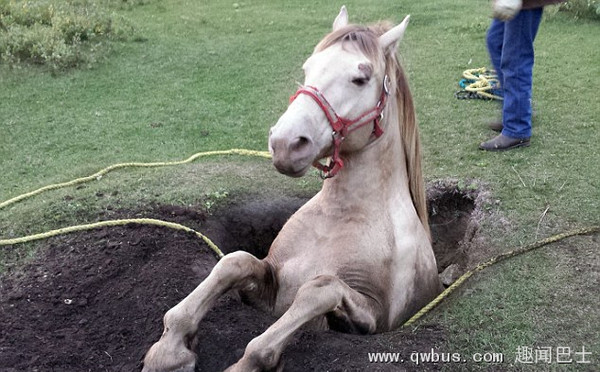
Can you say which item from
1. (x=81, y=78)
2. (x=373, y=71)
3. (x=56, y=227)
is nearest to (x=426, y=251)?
(x=373, y=71)

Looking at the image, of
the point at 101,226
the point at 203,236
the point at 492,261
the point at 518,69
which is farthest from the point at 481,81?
the point at 101,226

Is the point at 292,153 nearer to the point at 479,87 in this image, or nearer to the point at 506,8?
the point at 506,8

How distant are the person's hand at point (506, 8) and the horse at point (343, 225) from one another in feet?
5.38

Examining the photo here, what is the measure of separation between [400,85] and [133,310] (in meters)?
1.64

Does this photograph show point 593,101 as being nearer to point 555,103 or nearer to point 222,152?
point 555,103

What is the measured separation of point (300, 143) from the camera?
2451 millimetres

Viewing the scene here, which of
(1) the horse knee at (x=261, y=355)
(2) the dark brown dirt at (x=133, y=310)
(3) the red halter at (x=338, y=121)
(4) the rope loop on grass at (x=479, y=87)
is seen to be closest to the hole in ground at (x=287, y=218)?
(2) the dark brown dirt at (x=133, y=310)

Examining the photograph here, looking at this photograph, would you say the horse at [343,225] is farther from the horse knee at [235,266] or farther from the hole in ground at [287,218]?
the hole in ground at [287,218]

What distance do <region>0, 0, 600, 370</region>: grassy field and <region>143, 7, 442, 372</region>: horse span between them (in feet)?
1.21

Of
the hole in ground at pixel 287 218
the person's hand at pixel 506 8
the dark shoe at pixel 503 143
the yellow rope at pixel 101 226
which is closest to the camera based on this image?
the yellow rope at pixel 101 226

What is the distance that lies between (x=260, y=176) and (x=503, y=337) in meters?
2.33

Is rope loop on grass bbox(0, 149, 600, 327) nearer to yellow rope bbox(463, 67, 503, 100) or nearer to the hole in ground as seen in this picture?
the hole in ground

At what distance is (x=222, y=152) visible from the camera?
16.7ft

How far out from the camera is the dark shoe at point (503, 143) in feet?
16.2
